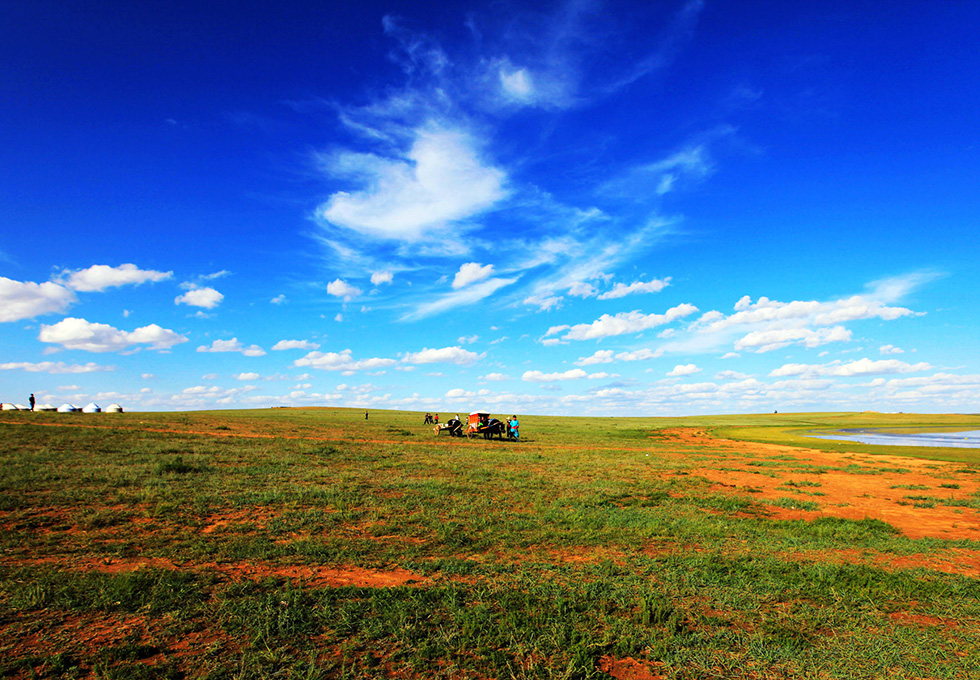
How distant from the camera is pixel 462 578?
28.4 ft

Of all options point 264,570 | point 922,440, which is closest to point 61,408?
point 264,570

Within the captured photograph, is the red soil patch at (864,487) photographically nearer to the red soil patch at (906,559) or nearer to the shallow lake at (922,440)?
the red soil patch at (906,559)

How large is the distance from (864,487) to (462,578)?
22167 mm

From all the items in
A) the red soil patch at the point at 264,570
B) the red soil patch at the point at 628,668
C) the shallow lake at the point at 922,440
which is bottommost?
the shallow lake at the point at 922,440

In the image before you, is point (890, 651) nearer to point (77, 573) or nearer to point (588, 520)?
point (588, 520)

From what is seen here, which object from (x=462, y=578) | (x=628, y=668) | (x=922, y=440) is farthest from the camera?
(x=922, y=440)

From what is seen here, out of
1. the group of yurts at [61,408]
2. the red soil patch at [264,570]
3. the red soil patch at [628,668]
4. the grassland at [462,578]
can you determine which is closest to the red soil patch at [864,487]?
the grassland at [462,578]

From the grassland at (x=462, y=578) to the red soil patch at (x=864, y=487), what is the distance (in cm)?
23

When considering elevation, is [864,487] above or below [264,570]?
below

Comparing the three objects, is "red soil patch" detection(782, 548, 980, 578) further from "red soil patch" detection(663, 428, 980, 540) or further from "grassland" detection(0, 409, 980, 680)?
"red soil patch" detection(663, 428, 980, 540)

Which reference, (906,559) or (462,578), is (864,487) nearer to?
(906,559)

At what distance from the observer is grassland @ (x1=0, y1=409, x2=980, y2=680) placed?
5.87 m

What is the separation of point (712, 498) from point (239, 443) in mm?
26040

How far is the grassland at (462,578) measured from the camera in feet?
19.3
